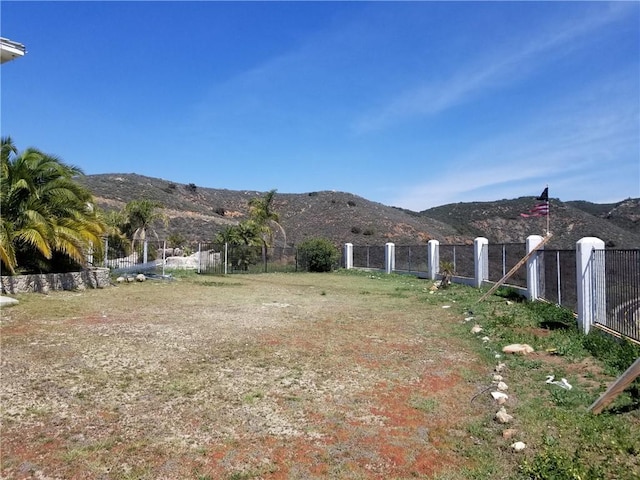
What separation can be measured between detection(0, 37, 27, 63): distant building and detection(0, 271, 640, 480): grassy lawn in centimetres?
745

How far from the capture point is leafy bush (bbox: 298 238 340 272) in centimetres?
3097

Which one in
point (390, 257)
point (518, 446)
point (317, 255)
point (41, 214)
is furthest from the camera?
point (317, 255)

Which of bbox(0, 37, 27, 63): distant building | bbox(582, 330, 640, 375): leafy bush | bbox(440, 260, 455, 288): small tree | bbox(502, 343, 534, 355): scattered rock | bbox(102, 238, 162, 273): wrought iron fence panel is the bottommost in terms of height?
bbox(502, 343, 534, 355): scattered rock

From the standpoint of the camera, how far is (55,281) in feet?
50.2

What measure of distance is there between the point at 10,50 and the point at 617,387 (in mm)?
15448

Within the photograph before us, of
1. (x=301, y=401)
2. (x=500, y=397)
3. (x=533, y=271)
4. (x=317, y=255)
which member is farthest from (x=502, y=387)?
(x=317, y=255)

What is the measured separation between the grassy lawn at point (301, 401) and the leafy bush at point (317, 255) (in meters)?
20.1

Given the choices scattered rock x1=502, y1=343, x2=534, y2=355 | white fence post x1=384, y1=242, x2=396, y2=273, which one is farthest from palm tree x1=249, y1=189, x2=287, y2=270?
scattered rock x1=502, y1=343, x2=534, y2=355

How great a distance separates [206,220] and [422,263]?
32953 millimetres

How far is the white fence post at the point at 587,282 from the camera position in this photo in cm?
909

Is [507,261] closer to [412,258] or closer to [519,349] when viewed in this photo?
[412,258]

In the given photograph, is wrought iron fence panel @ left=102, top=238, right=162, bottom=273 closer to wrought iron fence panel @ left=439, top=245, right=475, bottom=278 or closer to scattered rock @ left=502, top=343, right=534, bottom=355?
wrought iron fence panel @ left=439, top=245, right=475, bottom=278

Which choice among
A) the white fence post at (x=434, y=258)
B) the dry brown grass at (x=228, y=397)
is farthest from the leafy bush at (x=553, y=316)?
the white fence post at (x=434, y=258)

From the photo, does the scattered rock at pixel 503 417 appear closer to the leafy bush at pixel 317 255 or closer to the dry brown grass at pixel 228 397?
the dry brown grass at pixel 228 397
